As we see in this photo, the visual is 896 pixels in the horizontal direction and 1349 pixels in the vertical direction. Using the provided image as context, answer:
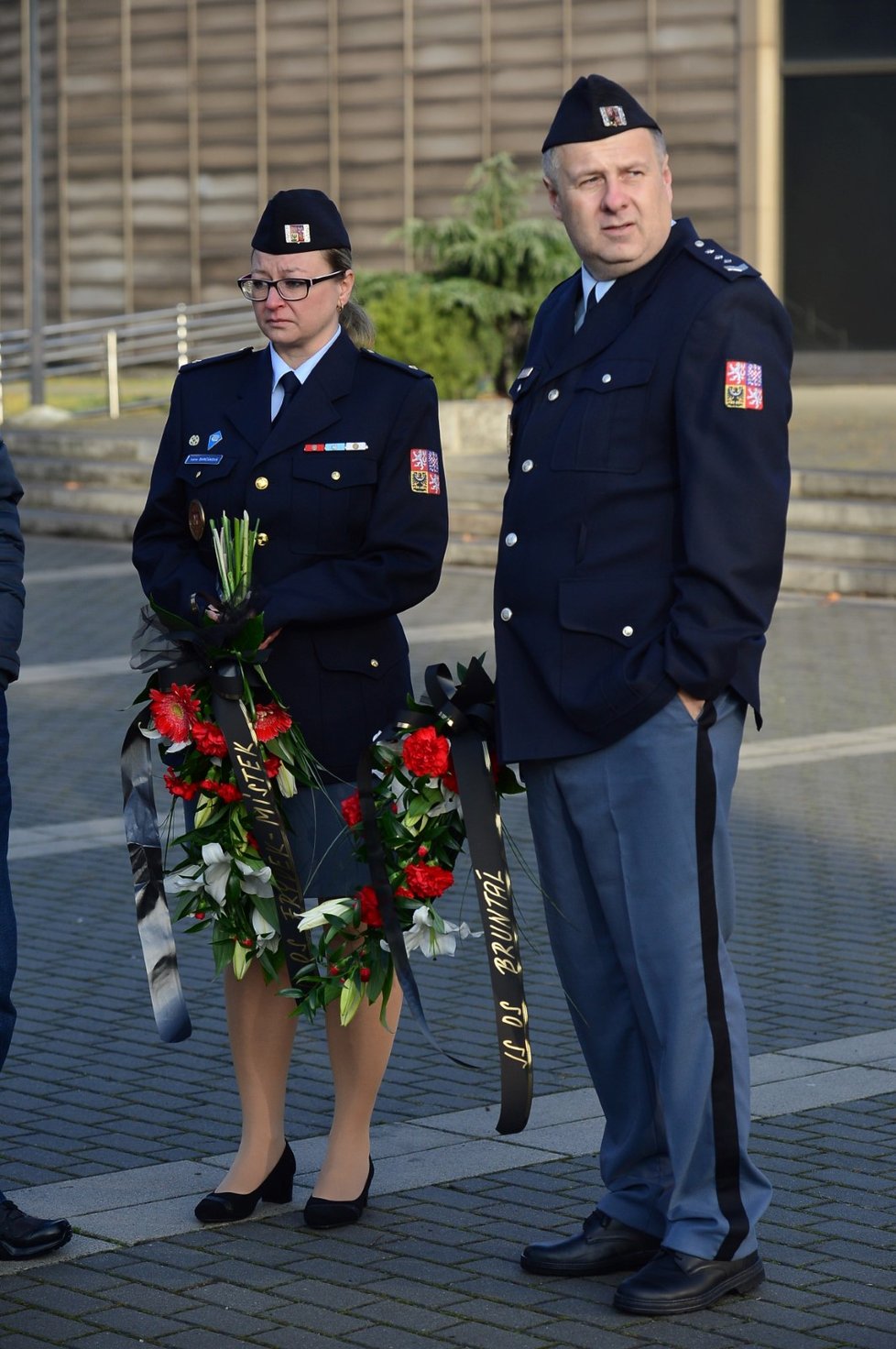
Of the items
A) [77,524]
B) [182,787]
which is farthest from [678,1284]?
[77,524]

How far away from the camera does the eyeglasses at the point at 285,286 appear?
424 centimetres

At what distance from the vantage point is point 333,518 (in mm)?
4281

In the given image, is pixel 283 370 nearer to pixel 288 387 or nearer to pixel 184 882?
pixel 288 387

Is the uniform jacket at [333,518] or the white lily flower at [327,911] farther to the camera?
the uniform jacket at [333,518]

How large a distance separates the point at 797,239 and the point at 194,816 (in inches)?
1039

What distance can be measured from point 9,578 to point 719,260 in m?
1.48

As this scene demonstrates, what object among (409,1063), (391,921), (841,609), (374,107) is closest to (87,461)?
(841,609)

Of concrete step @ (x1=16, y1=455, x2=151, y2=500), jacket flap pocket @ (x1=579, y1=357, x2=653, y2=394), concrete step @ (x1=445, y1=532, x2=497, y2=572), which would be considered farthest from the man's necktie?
concrete step @ (x1=16, y1=455, x2=151, y2=500)

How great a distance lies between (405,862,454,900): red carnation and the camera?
13.0ft

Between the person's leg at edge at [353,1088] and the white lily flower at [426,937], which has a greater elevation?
the white lily flower at [426,937]

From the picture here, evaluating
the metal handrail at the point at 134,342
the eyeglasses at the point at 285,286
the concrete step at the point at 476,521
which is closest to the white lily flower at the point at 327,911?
the eyeglasses at the point at 285,286

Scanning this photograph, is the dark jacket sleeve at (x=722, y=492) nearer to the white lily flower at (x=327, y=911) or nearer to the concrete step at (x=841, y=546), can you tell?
the white lily flower at (x=327, y=911)

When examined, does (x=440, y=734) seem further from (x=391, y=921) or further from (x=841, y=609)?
(x=841, y=609)

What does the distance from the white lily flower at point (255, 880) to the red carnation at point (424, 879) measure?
35cm
